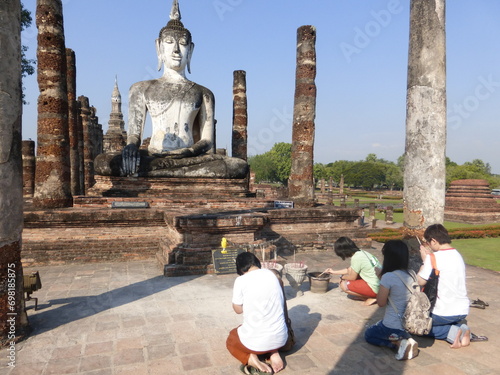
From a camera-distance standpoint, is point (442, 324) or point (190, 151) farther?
point (190, 151)

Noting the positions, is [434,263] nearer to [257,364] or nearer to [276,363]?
[276,363]

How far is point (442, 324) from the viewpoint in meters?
3.73

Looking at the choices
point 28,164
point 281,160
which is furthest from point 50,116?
point 281,160

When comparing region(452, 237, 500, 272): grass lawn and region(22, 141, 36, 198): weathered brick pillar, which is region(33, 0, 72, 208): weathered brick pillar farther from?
region(452, 237, 500, 272): grass lawn

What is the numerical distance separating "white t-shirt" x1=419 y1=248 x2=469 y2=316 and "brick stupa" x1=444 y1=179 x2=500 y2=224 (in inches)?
779

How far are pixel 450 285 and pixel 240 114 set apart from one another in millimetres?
12616

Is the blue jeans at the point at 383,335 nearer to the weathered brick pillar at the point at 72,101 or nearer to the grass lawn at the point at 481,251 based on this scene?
the grass lawn at the point at 481,251

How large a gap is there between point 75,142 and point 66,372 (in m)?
11.3

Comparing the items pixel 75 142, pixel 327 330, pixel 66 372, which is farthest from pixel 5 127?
pixel 75 142

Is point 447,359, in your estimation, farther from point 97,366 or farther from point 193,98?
point 193,98

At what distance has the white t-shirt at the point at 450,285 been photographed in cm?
365

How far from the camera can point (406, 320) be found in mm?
3621

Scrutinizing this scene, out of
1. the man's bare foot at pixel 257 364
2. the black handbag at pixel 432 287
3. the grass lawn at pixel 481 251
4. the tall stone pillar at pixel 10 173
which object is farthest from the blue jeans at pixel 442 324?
the grass lawn at pixel 481 251

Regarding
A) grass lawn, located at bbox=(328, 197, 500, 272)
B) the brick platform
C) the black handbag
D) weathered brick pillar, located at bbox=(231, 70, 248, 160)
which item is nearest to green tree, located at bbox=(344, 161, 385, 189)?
grass lawn, located at bbox=(328, 197, 500, 272)
